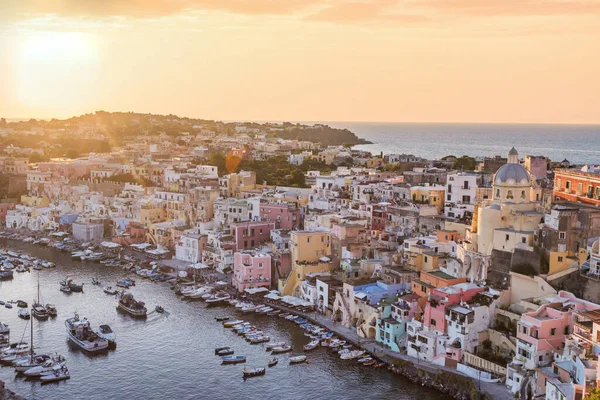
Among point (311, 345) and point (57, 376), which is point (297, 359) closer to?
point (311, 345)

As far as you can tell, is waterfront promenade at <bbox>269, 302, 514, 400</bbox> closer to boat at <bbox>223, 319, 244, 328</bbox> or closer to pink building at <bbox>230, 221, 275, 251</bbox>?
boat at <bbox>223, 319, 244, 328</bbox>

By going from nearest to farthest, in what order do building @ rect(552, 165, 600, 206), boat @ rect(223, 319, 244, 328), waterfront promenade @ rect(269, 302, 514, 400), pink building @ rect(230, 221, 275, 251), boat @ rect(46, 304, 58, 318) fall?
waterfront promenade @ rect(269, 302, 514, 400) < boat @ rect(223, 319, 244, 328) < boat @ rect(46, 304, 58, 318) < building @ rect(552, 165, 600, 206) < pink building @ rect(230, 221, 275, 251)

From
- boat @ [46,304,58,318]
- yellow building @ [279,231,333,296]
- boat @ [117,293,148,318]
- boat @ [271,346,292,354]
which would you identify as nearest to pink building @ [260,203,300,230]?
yellow building @ [279,231,333,296]

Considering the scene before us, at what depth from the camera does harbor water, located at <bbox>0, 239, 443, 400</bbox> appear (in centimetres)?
2405

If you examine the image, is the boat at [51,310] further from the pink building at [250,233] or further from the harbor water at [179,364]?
the pink building at [250,233]

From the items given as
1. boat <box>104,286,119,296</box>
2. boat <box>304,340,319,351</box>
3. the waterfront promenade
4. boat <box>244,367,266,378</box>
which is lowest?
boat <box>244,367,266,378</box>

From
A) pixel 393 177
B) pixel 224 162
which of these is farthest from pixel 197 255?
pixel 224 162

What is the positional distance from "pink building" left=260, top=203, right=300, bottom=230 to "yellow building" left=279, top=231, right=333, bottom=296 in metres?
6.70

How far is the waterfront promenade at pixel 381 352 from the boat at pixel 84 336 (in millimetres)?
8377

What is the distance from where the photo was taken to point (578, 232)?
2717cm

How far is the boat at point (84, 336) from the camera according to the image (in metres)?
27.7

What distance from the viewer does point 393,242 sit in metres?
34.7

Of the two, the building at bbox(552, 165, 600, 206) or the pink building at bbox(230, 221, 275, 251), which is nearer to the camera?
the building at bbox(552, 165, 600, 206)

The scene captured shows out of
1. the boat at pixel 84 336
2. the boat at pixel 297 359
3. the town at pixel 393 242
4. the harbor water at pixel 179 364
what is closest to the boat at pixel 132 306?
the harbor water at pixel 179 364
